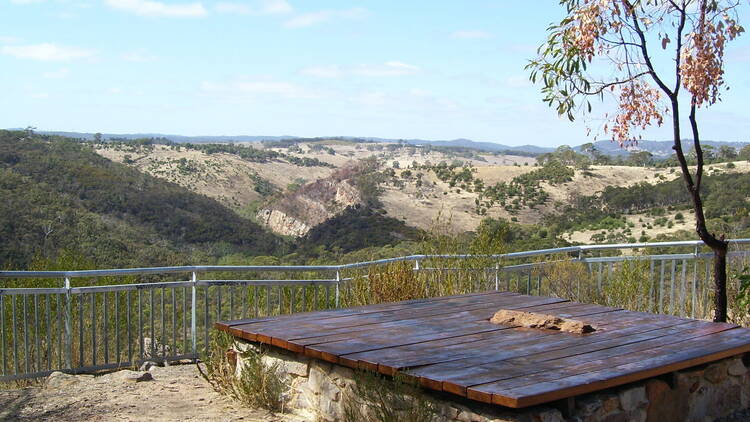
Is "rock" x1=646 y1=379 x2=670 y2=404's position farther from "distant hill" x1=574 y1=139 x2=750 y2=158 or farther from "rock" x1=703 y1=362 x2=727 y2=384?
"distant hill" x1=574 y1=139 x2=750 y2=158

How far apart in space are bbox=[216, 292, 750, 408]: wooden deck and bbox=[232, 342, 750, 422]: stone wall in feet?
0.49

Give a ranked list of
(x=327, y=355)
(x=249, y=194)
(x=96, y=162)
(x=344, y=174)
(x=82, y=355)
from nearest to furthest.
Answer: (x=327, y=355)
(x=82, y=355)
(x=96, y=162)
(x=344, y=174)
(x=249, y=194)

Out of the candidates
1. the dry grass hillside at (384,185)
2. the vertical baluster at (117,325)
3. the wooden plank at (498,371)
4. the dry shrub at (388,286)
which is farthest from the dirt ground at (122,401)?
the dry grass hillside at (384,185)

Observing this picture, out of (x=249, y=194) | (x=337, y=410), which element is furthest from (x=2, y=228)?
(x=249, y=194)

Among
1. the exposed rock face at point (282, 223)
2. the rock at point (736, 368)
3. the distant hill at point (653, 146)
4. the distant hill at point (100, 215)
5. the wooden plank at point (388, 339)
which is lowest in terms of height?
the exposed rock face at point (282, 223)

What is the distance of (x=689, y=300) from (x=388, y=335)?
16.8ft

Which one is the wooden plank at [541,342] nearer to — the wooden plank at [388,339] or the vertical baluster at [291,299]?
the wooden plank at [388,339]

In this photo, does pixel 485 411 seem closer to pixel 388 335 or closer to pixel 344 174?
pixel 388 335

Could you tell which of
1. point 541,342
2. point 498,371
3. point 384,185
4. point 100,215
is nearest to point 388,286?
point 541,342

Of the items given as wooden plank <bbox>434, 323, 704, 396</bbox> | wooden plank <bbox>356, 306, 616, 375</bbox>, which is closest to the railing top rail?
wooden plank <bbox>356, 306, 616, 375</bbox>

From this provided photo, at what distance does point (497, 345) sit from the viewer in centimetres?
520

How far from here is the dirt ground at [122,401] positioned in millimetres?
5348

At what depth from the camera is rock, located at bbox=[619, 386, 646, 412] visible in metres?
4.63

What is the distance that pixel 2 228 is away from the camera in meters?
23.3
